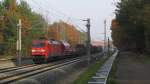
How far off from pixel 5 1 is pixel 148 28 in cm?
4720

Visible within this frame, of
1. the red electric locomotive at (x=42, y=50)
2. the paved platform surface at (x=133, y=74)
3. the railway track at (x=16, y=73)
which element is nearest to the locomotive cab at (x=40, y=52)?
the red electric locomotive at (x=42, y=50)

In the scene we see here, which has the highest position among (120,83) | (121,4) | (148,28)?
(121,4)

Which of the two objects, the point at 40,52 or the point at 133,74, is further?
the point at 40,52

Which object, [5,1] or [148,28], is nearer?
[148,28]

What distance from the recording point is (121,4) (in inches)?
3880

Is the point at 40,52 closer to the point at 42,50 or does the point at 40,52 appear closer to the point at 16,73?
the point at 42,50

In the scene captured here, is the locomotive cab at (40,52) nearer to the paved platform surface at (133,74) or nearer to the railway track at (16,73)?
the paved platform surface at (133,74)

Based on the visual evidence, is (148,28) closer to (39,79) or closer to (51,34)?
(39,79)

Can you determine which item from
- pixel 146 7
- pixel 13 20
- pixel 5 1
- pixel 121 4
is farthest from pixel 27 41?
pixel 146 7

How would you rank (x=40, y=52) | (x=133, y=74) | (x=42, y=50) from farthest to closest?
(x=40, y=52) → (x=42, y=50) → (x=133, y=74)

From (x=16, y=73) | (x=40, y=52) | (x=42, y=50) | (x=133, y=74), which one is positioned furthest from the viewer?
(x=40, y=52)

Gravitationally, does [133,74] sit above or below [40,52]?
below

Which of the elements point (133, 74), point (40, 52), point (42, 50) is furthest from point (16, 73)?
point (40, 52)

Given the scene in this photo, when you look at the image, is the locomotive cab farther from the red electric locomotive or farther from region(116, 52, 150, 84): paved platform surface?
region(116, 52, 150, 84): paved platform surface
